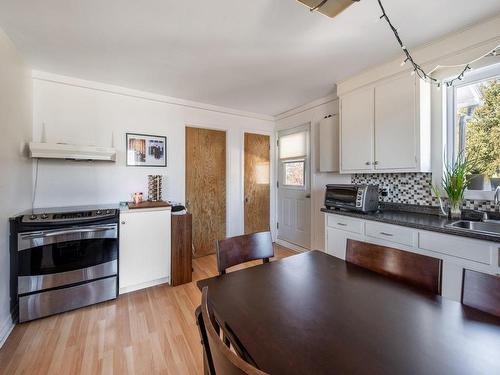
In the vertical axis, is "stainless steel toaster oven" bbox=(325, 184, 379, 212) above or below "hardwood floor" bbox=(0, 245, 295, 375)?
above

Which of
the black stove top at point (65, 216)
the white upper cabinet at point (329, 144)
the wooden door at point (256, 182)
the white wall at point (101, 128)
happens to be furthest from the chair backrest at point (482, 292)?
the wooden door at point (256, 182)

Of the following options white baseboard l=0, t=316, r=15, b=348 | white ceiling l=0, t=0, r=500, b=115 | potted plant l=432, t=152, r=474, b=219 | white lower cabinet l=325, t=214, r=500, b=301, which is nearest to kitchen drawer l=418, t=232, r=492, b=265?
white lower cabinet l=325, t=214, r=500, b=301

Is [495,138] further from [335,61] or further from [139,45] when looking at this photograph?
[139,45]

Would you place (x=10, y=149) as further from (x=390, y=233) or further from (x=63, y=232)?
(x=390, y=233)

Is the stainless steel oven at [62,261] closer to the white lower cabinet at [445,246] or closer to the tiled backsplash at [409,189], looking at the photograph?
the white lower cabinet at [445,246]

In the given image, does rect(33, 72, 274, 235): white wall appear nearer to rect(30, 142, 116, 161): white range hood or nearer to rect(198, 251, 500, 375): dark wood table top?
rect(30, 142, 116, 161): white range hood

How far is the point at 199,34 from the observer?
1.82 meters

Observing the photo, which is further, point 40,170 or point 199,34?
point 40,170

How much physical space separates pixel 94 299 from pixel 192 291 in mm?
908

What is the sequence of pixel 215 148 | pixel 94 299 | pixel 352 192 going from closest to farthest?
pixel 94 299
pixel 352 192
pixel 215 148

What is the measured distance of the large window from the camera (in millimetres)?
1854

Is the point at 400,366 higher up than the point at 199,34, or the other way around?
the point at 199,34

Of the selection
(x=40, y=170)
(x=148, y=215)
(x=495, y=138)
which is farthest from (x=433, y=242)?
(x=40, y=170)

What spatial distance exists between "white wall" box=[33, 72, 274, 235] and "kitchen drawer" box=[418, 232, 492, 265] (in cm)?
281
